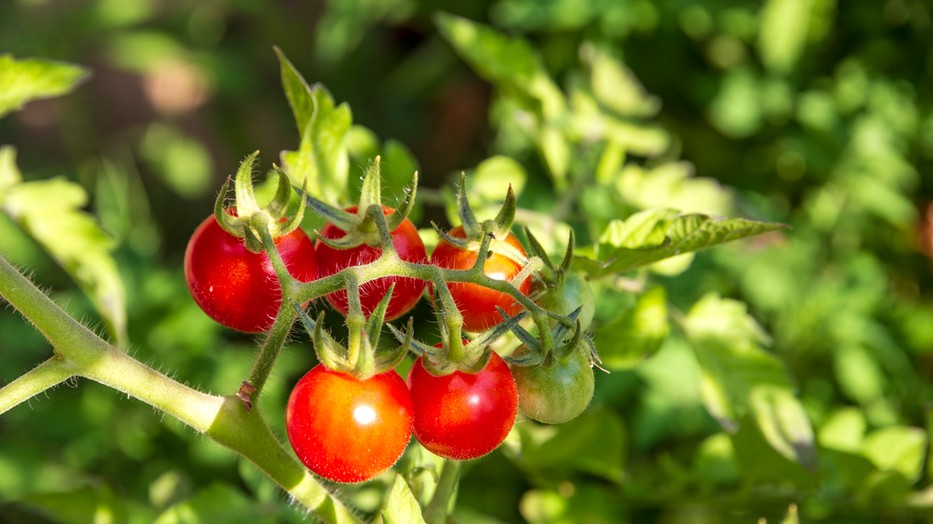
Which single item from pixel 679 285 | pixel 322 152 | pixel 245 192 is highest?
pixel 245 192

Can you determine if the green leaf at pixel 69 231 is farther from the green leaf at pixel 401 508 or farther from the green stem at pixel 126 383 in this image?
the green leaf at pixel 401 508

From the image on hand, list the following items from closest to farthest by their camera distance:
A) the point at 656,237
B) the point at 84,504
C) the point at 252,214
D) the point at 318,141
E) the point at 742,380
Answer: the point at 252,214, the point at 656,237, the point at 318,141, the point at 742,380, the point at 84,504

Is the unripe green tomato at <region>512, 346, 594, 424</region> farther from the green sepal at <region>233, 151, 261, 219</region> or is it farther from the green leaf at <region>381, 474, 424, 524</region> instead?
the green sepal at <region>233, 151, 261, 219</region>

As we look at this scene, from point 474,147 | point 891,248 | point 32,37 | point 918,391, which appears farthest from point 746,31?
point 32,37

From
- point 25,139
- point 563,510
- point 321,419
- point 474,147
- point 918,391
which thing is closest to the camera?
point 321,419

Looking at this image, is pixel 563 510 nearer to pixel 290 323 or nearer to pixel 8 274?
pixel 290 323

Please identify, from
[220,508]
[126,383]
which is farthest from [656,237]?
[220,508]

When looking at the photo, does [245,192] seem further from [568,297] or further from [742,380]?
[742,380]
